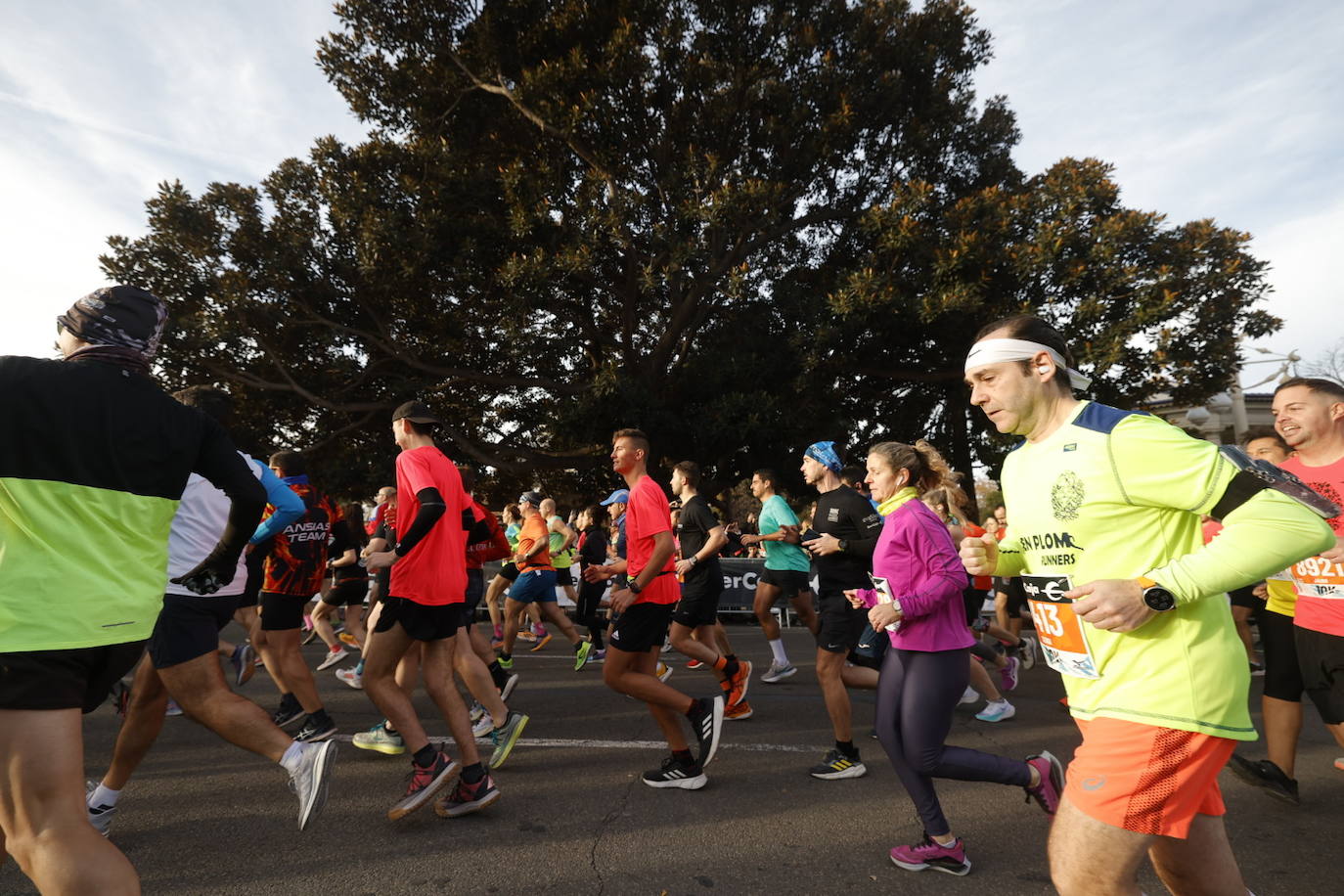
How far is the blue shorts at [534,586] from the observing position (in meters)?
8.36

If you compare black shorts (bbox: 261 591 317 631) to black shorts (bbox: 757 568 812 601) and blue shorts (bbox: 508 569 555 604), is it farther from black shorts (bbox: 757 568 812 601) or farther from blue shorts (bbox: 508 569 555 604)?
black shorts (bbox: 757 568 812 601)

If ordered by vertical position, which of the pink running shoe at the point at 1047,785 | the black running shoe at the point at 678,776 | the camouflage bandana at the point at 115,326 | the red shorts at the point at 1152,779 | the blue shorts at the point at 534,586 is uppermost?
the camouflage bandana at the point at 115,326

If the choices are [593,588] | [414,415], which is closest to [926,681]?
[414,415]

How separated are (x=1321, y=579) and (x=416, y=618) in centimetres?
436

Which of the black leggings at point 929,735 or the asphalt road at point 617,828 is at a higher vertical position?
the black leggings at point 929,735

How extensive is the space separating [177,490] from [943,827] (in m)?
3.14

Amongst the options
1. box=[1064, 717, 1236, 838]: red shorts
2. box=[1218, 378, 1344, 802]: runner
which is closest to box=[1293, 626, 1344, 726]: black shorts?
box=[1218, 378, 1344, 802]: runner

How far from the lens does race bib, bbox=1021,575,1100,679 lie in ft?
6.37

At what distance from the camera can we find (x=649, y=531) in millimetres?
4449

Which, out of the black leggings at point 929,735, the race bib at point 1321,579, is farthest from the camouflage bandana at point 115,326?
the race bib at point 1321,579

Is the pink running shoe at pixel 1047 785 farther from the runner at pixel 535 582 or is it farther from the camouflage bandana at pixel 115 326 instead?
the runner at pixel 535 582

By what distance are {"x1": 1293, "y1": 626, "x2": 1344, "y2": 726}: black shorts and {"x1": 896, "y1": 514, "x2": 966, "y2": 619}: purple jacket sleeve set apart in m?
1.71

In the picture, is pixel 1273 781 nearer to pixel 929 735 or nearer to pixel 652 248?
pixel 929 735

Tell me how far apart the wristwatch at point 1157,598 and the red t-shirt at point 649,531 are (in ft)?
9.24
